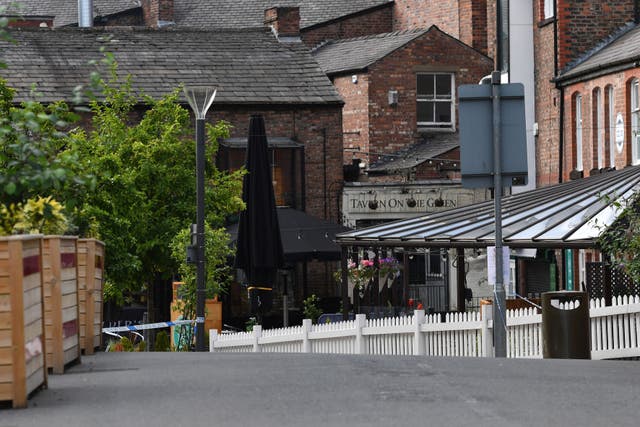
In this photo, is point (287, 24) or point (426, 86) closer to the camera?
point (287, 24)

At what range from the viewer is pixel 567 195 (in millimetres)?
27156

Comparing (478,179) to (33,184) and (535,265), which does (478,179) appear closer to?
(33,184)

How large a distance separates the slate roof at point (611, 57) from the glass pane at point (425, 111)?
28.2 feet

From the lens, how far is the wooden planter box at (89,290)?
50.1ft

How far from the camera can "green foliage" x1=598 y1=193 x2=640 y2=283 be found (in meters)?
17.7

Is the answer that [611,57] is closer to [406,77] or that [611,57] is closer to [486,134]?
[406,77]

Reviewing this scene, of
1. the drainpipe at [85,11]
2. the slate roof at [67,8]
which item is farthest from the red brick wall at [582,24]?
the slate roof at [67,8]

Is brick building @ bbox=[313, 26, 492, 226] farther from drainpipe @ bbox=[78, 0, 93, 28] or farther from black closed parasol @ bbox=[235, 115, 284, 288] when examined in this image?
black closed parasol @ bbox=[235, 115, 284, 288]

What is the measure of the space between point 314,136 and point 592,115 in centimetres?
808

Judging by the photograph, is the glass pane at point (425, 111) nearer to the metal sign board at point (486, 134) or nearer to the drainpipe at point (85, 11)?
the drainpipe at point (85, 11)

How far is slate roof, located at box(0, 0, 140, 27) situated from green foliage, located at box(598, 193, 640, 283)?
41.2 m

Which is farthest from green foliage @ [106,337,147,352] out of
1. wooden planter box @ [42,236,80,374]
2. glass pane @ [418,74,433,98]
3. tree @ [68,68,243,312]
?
glass pane @ [418,74,433,98]

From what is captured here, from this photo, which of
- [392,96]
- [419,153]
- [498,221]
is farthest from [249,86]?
[498,221]

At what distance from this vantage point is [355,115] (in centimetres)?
4647
